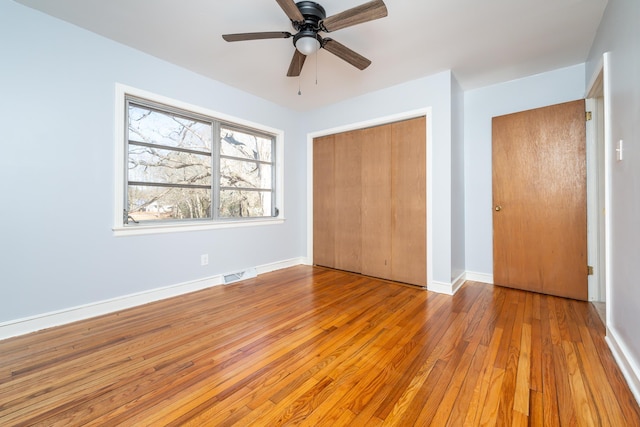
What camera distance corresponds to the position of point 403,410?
1278mm

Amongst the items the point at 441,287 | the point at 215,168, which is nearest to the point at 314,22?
the point at 215,168

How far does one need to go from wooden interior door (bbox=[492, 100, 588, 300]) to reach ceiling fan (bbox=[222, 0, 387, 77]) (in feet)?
7.31

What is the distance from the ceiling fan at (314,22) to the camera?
1683 millimetres

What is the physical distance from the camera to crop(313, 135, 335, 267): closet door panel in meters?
4.08

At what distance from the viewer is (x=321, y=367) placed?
5.30 ft

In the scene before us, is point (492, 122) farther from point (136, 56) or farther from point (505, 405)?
point (136, 56)

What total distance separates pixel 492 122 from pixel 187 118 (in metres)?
3.79

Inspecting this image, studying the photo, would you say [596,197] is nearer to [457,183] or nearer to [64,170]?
[457,183]

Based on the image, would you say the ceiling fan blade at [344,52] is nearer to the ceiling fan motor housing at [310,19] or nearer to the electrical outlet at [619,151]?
the ceiling fan motor housing at [310,19]

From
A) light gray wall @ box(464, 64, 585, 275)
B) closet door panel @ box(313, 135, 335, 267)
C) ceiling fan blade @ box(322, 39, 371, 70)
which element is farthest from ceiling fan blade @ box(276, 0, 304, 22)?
light gray wall @ box(464, 64, 585, 275)

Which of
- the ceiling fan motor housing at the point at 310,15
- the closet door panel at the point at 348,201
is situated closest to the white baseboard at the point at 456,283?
the closet door panel at the point at 348,201

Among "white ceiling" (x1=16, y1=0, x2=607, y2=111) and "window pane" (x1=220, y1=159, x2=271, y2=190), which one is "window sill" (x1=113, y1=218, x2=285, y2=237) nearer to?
"window pane" (x1=220, y1=159, x2=271, y2=190)

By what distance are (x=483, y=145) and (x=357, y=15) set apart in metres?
2.55

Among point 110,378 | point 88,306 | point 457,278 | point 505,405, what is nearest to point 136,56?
point 88,306
